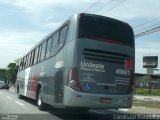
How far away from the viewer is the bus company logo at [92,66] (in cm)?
1363

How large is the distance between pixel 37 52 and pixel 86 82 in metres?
8.03

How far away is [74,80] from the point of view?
1342 cm

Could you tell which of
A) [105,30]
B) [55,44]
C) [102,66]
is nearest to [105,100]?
[102,66]

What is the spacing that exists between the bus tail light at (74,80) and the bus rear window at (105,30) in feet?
4.27

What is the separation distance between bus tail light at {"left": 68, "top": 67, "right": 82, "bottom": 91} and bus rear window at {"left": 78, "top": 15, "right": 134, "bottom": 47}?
51.2 inches

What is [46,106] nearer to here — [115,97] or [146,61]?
[115,97]

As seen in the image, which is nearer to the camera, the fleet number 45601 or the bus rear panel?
the bus rear panel

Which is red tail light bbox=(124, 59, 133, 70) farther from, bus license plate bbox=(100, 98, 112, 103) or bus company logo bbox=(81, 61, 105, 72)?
bus license plate bbox=(100, 98, 112, 103)

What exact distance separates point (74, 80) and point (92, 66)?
34.7 inches

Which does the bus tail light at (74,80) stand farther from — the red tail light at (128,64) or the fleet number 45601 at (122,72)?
the red tail light at (128,64)

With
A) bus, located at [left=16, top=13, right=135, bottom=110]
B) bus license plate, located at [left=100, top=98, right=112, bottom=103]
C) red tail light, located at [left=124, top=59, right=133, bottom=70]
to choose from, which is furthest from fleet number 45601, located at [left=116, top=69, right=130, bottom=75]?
bus license plate, located at [left=100, top=98, right=112, bottom=103]

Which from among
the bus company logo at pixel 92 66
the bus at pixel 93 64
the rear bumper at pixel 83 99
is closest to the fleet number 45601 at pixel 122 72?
the bus at pixel 93 64

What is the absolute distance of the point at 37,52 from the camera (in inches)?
830

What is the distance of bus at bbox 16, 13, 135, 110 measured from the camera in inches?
530
